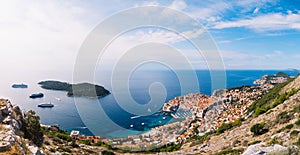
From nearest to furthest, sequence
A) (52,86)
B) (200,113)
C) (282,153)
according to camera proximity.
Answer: (282,153) < (200,113) < (52,86)

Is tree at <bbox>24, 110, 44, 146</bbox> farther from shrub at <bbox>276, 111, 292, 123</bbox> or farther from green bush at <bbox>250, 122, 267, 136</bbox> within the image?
shrub at <bbox>276, 111, 292, 123</bbox>

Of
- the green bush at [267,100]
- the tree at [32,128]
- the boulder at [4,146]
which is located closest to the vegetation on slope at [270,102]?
the green bush at [267,100]

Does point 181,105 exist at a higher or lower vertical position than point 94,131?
higher

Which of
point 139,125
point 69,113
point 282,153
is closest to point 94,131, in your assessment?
point 139,125

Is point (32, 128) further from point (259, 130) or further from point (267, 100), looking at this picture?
point (267, 100)

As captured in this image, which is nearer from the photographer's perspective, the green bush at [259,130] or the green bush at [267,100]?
the green bush at [259,130]

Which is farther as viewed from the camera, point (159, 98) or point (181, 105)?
point (159, 98)

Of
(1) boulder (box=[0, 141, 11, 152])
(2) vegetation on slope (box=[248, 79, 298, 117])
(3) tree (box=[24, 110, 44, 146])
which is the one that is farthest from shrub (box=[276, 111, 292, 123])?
(3) tree (box=[24, 110, 44, 146])

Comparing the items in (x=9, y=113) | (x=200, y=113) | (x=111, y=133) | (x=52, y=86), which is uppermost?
(x=52, y=86)

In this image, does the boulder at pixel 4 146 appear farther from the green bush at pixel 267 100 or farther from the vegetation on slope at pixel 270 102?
the green bush at pixel 267 100

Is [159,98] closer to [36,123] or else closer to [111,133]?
[111,133]

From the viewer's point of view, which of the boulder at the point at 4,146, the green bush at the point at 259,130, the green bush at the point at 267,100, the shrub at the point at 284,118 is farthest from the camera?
the green bush at the point at 267,100
